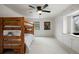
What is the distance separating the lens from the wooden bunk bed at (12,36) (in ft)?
11.8

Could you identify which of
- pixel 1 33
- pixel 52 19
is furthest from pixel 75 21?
pixel 52 19

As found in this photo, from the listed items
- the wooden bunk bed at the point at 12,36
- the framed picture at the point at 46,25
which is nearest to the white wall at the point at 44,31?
the framed picture at the point at 46,25

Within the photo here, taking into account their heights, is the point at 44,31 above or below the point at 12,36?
below

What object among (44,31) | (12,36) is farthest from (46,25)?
(12,36)

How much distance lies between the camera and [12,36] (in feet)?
12.0

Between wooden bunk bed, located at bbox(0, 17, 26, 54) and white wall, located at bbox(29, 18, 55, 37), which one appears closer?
wooden bunk bed, located at bbox(0, 17, 26, 54)

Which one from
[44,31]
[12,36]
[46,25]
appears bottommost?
[44,31]

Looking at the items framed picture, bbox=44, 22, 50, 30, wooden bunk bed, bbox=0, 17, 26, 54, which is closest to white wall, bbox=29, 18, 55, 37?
framed picture, bbox=44, 22, 50, 30

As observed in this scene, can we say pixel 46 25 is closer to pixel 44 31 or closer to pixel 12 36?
pixel 44 31

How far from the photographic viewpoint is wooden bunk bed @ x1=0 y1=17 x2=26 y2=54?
3588mm

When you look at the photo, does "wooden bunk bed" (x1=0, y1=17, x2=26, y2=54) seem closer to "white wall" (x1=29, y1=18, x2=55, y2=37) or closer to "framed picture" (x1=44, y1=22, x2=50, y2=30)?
"white wall" (x1=29, y1=18, x2=55, y2=37)

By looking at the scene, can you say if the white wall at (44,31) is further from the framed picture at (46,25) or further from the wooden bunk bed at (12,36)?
the wooden bunk bed at (12,36)

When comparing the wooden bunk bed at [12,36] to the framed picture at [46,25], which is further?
the framed picture at [46,25]
